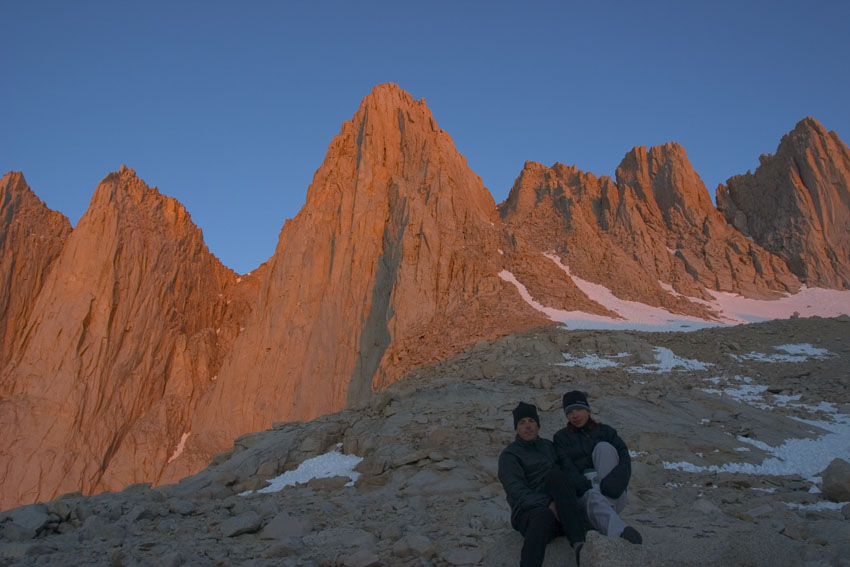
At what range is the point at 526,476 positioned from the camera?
5.44 metres

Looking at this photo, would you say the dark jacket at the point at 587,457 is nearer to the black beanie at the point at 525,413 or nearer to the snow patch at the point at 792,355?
the black beanie at the point at 525,413

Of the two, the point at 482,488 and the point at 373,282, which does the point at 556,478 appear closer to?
the point at 482,488

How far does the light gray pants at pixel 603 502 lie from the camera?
15.9ft

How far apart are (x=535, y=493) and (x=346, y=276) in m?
26.1

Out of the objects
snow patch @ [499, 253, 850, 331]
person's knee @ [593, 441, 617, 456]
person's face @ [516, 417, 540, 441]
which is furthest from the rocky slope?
snow patch @ [499, 253, 850, 331]

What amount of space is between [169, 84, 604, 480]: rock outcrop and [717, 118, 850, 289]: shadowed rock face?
18778mm

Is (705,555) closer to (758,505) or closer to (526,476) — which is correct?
(526,476)

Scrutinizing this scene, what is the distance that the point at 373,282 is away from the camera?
29.8 metres

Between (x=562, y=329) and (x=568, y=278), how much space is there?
9.89m

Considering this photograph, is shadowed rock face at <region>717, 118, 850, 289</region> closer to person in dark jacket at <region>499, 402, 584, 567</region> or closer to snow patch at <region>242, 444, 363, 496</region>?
snow patch at <region>242, 444, 363, 496</region>

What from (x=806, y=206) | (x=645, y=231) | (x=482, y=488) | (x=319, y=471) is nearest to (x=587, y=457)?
(x=482, y=488)

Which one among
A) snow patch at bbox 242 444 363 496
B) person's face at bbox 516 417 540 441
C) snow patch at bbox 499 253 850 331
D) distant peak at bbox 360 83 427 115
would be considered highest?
distant peak at bbox 360 83 427 115

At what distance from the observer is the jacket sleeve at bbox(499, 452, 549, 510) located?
5020 mm

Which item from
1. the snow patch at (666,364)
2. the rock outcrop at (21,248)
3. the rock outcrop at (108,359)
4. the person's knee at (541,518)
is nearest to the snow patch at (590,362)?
the snow patch at (666,364)
